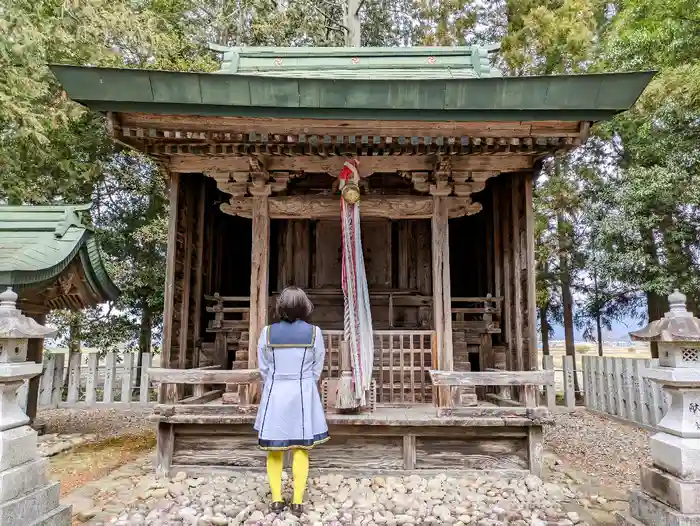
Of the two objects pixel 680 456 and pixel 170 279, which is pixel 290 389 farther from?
pixel 680 456

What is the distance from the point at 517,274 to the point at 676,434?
10.8 ft

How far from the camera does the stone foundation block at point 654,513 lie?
311 centimetres

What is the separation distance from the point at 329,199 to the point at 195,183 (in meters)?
2.49

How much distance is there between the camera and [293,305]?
13.0ft

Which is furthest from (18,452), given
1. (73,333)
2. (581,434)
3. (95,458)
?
(73,333)

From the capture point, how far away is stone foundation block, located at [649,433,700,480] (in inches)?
126

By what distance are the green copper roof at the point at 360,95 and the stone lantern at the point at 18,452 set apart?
241 cm

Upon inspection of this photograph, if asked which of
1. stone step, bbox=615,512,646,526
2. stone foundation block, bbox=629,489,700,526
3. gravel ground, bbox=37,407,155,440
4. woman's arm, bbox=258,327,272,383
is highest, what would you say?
woman's arm, bbox=258,327,272,383

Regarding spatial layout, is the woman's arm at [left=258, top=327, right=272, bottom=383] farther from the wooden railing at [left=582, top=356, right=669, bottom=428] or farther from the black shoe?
the wooden railing at [left=582, top=356, right=669, bottom=428]

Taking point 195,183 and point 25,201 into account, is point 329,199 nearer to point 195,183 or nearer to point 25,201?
point 195,183

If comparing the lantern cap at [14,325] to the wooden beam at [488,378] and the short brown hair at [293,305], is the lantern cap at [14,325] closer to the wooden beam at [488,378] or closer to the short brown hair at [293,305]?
the short brown hair at [293,305]

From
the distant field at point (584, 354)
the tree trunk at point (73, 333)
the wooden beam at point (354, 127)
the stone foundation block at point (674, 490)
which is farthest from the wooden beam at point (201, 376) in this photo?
the tree trunk at point (73, 333)

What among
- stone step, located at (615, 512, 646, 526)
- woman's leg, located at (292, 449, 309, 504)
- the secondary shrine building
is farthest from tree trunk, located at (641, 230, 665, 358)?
woman's leg, located at (292, 449, 309, 504)

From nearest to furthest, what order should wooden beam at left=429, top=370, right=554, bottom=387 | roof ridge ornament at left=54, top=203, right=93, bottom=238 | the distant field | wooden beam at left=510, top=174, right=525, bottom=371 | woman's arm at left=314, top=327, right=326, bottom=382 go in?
woman's arm at left=314, top=327, right=326, bottom=382, wooden beam at left=429, top=370, right=554, bottom=387, wooden beam at left=510, top=174, right=525, bottom=371, roof ridge ornament at left=54, top=203, right=93, bottom=238, the distant field
